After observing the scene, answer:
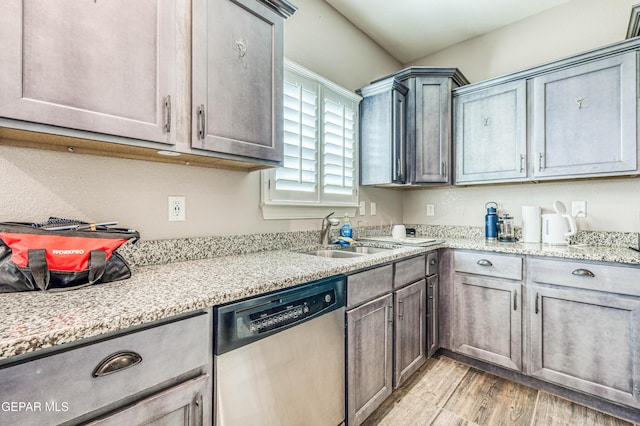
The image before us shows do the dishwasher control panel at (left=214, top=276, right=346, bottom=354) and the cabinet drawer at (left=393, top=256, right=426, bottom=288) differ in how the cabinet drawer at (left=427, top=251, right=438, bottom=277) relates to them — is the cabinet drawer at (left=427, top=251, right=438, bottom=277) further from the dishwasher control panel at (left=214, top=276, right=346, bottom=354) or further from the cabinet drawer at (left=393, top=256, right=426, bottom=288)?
the dishwasher control panel at (left=214, top=276, right=346, bottom=354)

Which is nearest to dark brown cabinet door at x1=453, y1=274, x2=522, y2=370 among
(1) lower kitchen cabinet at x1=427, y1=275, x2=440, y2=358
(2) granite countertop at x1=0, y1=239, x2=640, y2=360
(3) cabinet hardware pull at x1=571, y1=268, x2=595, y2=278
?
(1) lower kitchen cabinet at x1=427, y1=275, x2=440, y2=358

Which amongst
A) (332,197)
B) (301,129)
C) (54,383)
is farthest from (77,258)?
(332,197)

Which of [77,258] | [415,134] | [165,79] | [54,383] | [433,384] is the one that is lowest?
[433,384]

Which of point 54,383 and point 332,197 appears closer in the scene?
point 54,383

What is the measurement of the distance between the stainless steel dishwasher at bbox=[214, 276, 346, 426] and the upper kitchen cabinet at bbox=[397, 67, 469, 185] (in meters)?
1.60

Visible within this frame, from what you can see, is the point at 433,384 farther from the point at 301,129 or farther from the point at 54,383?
the point at 54,383

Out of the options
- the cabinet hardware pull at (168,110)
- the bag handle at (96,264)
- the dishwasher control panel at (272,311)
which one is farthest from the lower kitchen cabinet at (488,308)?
the bag handle at (96,264)

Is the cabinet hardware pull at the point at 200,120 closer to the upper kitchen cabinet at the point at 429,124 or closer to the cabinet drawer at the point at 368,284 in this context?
the cabinet drawer at the point at 368,284

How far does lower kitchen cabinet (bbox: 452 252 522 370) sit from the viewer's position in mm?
2014

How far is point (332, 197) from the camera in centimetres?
232

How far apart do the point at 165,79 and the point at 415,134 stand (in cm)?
204

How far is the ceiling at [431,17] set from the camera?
2.38m

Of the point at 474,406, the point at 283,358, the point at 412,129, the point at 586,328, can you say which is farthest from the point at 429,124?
the point at 283,358

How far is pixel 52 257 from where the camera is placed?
925 millimetres
